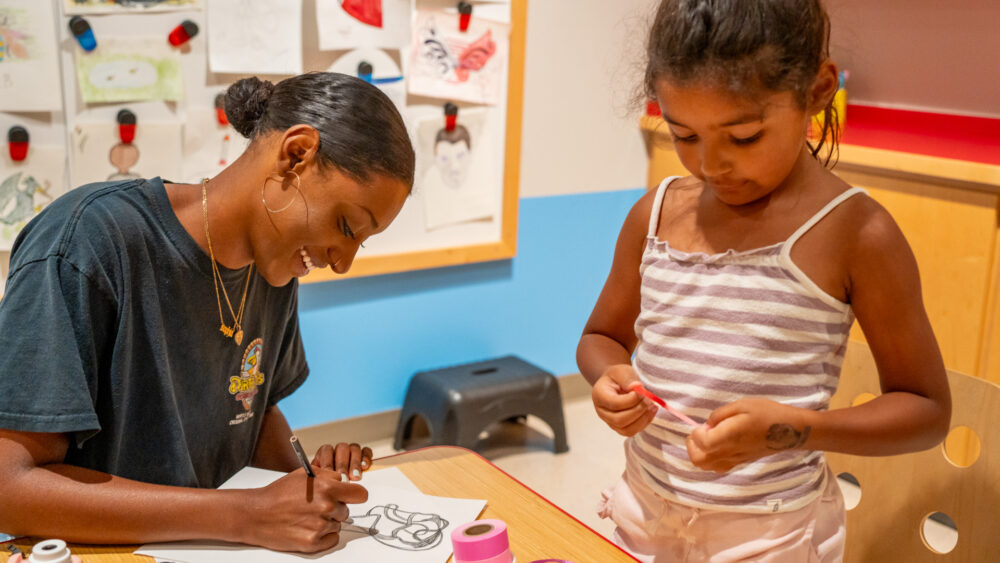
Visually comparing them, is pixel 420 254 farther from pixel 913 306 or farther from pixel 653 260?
pixel 913 306

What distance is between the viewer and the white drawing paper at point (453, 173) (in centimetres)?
265

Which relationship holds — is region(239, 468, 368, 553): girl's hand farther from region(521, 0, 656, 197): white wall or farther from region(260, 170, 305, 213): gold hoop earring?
region(521, 0, 656, 197): white wall

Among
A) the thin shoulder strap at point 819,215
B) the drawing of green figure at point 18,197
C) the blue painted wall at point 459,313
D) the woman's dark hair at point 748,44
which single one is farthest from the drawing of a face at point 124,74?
the thin shoulder strap at point 819,215

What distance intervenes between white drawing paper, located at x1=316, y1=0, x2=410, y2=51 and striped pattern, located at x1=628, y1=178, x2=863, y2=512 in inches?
60.9

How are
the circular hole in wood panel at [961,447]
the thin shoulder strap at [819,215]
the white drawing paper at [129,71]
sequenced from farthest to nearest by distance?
the circular hole in wood panel at [961,447]
the white drawing paper at [129,71]
the thin shoulder strap at [819,215]

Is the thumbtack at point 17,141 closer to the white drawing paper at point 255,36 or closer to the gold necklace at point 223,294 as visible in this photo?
the white drawing paper at point 255,36

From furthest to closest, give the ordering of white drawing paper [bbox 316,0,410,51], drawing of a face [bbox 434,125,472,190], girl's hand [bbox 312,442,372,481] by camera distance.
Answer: drawing of a face [bbox 434,125,472,190]
white drawing paper [bbox 316,0,410,51]
girl's hand [bbox 312,442,372,481]

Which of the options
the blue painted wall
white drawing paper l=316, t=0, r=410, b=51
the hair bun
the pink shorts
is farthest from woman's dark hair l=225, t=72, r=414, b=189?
the blue painted wall

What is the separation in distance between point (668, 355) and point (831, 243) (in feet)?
0.73

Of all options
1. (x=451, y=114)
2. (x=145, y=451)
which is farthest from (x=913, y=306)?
(x=451, y=114)

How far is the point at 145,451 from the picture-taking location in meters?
1.07

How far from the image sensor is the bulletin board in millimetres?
2100

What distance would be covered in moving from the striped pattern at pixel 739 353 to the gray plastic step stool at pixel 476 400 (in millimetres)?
1522

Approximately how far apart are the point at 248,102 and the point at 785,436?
0.74 m
